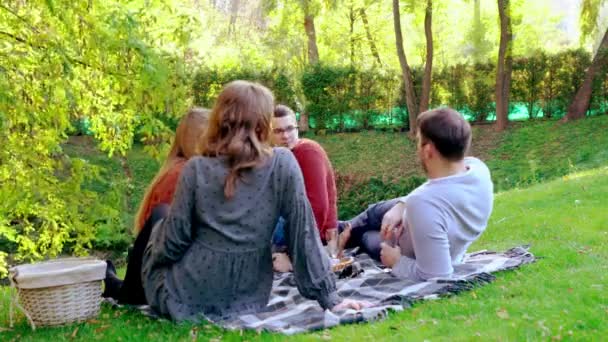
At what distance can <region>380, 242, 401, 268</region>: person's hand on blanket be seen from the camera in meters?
4.82

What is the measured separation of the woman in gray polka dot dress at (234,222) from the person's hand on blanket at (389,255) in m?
0.93

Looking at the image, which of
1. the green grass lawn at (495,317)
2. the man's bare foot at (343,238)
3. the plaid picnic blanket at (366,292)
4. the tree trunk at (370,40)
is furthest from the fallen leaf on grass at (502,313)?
the tree trunk at (370,40)

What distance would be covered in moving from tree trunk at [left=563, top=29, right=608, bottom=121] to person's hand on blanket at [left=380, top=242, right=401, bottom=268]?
50.6ft

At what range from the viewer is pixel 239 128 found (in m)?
3.83

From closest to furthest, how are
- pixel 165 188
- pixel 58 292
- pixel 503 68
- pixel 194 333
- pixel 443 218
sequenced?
pixel 194 333, pixel 58 292, pixel 443 218, pixel 165 188, pixel 503 68

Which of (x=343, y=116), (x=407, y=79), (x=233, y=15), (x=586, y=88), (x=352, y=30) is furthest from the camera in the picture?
(x=352, y=30)

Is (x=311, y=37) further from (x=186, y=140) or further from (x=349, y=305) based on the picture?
(x=349, y=305)

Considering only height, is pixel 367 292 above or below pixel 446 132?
below

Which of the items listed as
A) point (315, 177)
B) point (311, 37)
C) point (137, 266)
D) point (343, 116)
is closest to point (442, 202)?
point (315, 177)

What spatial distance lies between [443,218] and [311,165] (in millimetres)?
1359

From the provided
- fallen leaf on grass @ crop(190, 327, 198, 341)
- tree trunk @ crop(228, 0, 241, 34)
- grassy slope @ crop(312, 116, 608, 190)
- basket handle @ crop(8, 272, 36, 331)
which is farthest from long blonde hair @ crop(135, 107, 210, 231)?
tree trunk @ crop(228, 0, 241, 34)

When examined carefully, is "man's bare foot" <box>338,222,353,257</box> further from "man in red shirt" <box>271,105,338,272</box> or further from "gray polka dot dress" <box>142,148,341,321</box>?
"gray polka dot dress" <box>142,148,341,321</box>

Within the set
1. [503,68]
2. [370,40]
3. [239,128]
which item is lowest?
[239,128]

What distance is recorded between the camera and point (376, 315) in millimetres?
3811
